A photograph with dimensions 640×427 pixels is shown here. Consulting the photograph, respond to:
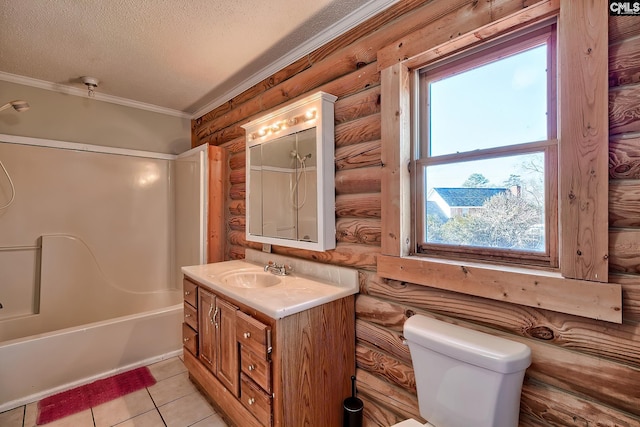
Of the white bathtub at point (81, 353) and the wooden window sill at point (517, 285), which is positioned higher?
the wooden window sill at point (517, 285)

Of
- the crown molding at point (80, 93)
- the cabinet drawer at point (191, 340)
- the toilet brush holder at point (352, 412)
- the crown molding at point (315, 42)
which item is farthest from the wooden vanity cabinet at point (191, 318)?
the crown molding at point (80, 93)

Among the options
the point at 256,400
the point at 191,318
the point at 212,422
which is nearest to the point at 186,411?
the point at 212,422

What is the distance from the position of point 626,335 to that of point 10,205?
155 inches

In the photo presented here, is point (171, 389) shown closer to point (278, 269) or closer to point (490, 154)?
point (278, 269)

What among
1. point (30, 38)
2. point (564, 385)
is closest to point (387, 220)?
point (564, 385)

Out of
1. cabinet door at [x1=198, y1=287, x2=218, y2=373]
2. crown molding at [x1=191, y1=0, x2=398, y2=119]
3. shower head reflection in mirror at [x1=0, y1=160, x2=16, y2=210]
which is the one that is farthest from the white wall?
cabinet door at [x1=198, y1=287, x2=218, y2=373]

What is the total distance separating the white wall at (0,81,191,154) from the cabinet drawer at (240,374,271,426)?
2702mm

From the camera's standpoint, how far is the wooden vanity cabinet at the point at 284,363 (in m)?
1.40

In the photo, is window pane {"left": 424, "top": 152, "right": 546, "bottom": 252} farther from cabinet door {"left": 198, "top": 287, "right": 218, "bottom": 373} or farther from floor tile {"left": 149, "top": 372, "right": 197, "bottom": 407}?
floor tile {"left": 149, "top": 372, "right": 197, "bottom": 407}

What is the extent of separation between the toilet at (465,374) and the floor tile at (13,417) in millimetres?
2392

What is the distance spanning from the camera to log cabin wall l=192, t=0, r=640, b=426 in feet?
3.10

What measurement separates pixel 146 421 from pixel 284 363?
1.24m

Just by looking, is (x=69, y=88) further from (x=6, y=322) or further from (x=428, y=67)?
(x=428, y=67)

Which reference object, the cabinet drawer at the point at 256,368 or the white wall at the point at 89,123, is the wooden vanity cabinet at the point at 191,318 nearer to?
the cabinet drawer at the point at 256,368
